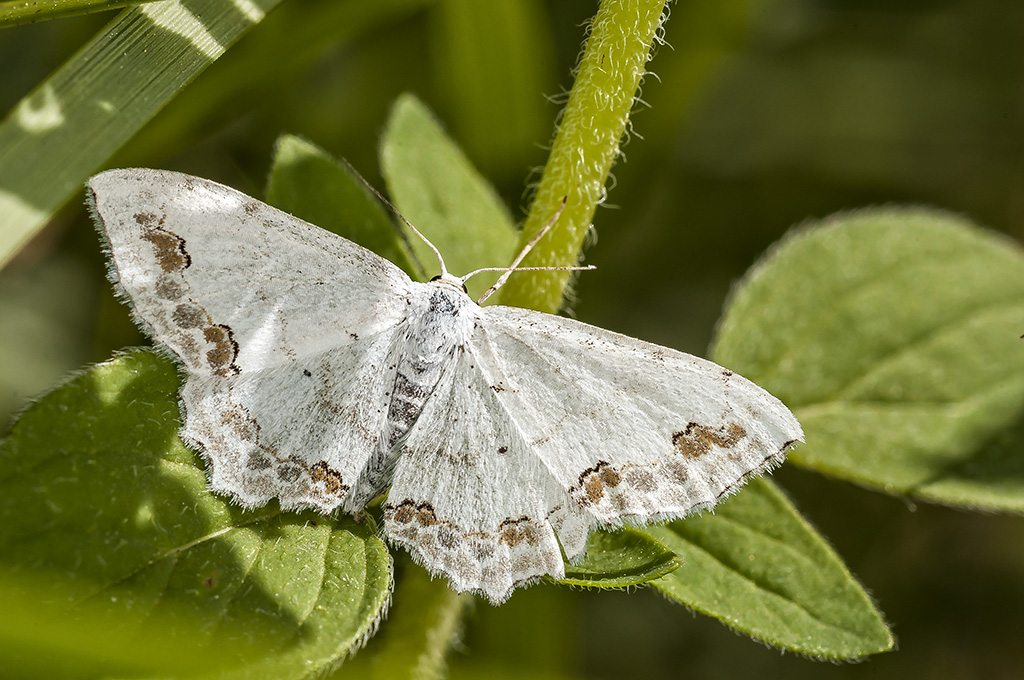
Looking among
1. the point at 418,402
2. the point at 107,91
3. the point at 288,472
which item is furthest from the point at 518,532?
the point at 107,91

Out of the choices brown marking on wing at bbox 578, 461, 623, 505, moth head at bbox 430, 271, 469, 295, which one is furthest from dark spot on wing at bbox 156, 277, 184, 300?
brown marking on wing at bbox 578, 461, 623, 505

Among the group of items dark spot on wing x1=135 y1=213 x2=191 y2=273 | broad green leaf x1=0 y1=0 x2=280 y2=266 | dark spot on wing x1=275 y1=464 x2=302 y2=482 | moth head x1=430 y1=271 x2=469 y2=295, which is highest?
Answer: broad green leaf x1=0 y1=0 x2=280 y2=266

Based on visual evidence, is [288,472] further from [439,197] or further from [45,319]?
[45,319]

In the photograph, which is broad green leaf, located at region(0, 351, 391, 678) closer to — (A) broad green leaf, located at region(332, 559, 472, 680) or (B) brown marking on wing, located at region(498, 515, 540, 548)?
(B) brown marking on wing, located at region(498, 515, 540, 548)

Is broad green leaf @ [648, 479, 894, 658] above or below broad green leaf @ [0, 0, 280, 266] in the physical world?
below

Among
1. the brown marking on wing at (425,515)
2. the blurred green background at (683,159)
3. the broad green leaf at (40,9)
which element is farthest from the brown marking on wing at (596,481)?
the broad green leaf at (40,9)

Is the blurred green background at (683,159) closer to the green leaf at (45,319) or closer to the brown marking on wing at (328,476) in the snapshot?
the green leaf at (45,319)

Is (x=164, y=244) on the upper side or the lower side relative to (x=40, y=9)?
lower
